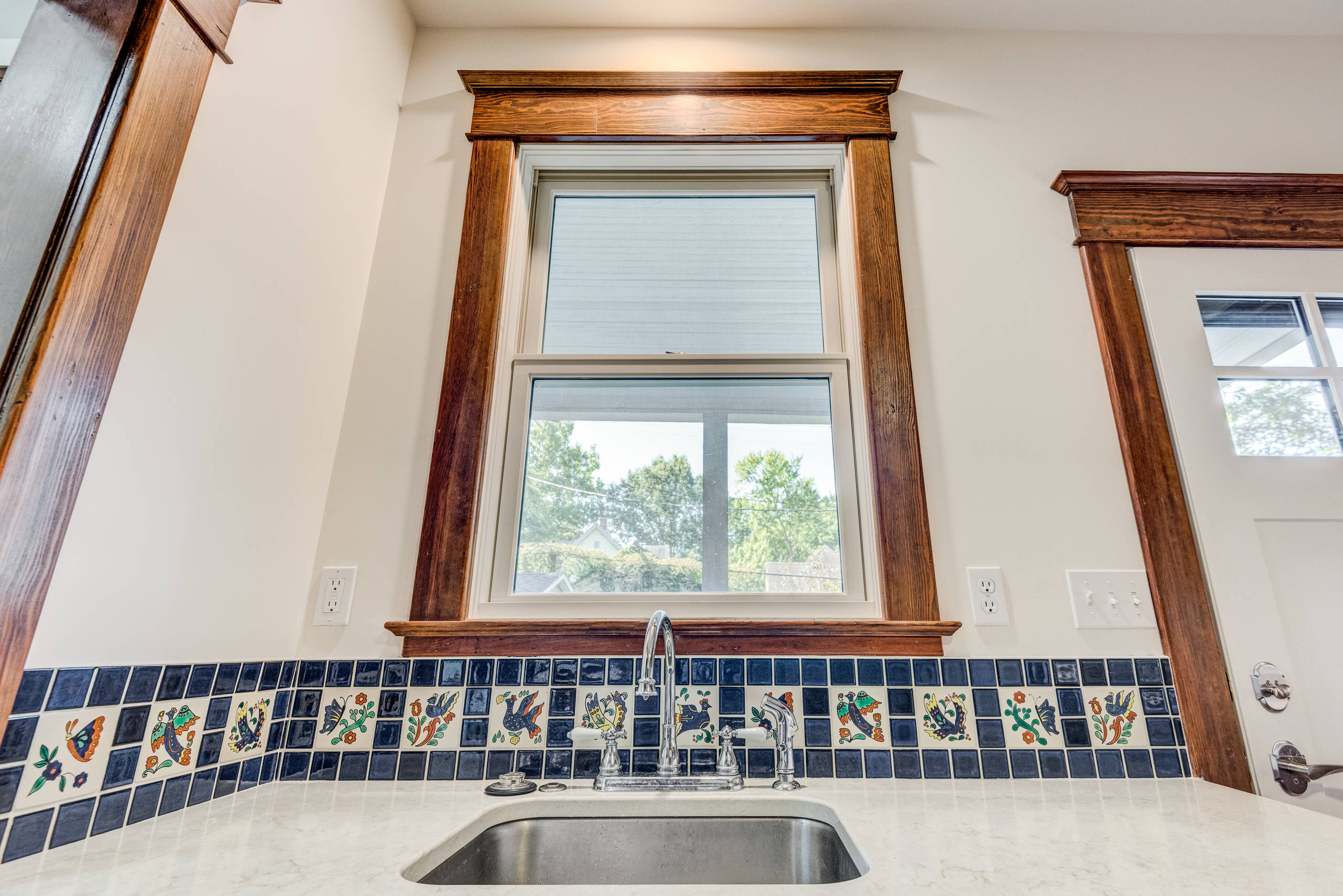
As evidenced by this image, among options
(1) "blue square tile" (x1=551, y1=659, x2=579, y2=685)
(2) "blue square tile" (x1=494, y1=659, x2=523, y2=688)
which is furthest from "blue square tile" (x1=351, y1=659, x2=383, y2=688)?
(1) "blue square tile" (x1=551, y1=659, x2=579, y2=685)

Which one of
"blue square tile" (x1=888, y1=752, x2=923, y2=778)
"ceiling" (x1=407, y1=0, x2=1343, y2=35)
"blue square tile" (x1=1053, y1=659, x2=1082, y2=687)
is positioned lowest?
"blue square tile" (x1=888, y1=752, x2=923, y2=778)

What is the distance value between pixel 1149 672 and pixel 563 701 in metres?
1.19

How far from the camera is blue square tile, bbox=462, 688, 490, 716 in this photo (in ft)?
4.13

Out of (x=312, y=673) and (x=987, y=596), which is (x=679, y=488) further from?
(x=312, y=673)

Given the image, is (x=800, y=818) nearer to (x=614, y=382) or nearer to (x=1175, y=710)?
(x=1175, y=710)

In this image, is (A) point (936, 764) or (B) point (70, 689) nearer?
(B) point (70, 689)

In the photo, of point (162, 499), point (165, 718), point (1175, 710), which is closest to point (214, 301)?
point (162, 499)

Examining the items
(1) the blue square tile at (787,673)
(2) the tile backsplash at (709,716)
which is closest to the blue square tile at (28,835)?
(2) the tile backsplash at (709,716)

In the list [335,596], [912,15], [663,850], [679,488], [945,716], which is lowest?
[663,850]

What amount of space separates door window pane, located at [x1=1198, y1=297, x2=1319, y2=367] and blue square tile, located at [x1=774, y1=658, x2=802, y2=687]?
49.3 inches

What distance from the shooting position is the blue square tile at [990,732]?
1236 millimetres

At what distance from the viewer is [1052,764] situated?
1.22m

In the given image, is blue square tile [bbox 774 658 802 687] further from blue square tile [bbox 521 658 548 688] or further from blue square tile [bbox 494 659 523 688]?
blue square tile [bbox 494 659 523 688]

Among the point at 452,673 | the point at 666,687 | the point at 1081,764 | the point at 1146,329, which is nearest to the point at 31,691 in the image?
the point at 452,673
